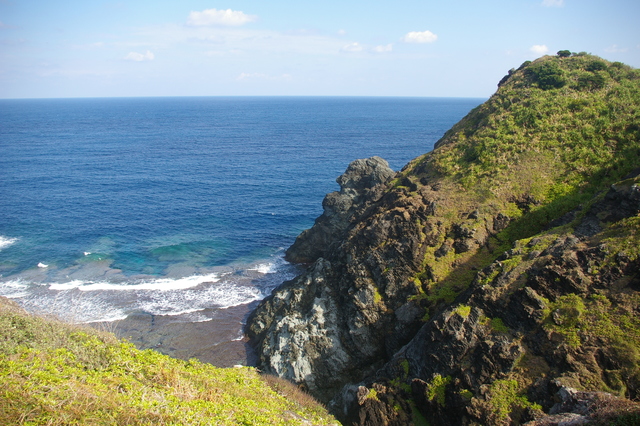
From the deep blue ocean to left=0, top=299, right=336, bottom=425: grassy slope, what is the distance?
26.2 meters

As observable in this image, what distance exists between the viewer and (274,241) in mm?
65500

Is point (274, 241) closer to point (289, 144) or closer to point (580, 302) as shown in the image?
point (580, 302)

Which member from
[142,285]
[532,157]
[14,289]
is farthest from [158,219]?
[532,157]

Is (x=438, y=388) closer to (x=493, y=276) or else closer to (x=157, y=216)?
(x=493, y=276)

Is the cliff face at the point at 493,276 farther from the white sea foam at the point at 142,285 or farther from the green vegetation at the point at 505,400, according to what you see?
the white sea foam at the point at 142,285

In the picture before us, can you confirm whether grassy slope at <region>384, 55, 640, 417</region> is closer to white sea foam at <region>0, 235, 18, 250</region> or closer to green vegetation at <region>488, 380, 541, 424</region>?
green vegetation at <region>488, 380, 541, 424</region>

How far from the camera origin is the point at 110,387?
1638 cm

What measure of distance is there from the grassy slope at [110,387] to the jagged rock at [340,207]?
Answer: 111ft

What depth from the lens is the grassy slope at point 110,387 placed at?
14.1 meters

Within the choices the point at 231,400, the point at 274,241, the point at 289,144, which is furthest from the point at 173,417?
the point at 289,144

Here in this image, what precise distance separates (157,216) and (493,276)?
205 feet

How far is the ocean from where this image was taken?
4906 cm

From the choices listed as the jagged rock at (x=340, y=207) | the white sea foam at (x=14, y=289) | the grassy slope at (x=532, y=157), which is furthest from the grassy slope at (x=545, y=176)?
the white sea foam at (x=14, y=289)

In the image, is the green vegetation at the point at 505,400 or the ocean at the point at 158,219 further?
the ocean at the point at 158,219
